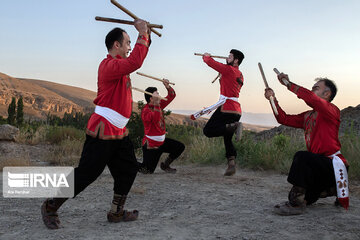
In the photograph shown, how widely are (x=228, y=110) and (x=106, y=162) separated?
10.2 feet

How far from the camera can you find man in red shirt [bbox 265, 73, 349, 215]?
3.47 m

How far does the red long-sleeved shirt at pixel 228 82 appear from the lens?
5801 mm

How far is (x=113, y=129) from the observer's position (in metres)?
3.16

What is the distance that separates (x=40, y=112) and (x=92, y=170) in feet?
185

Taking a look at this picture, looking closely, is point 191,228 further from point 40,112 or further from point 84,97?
A: point 84,97

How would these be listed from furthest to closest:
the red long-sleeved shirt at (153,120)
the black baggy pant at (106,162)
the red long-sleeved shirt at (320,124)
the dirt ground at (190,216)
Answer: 1. the red long-sleeved shirt at (153,120)
2. the red long-sleeved shirt at (320,124)
3. the black baggy pant at (106,162)
4. the dirt ground at (190,216)

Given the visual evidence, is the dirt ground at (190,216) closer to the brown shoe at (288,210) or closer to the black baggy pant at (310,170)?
the brown shoe at (288,210)

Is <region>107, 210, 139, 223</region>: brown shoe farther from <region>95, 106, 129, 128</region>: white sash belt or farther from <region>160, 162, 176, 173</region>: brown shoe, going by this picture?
<region>160, 162, 176, 173</region>: brown shoe

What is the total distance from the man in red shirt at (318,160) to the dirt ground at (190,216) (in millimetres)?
174

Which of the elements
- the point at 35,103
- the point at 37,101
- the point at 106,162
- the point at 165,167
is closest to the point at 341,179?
the point at 106,162

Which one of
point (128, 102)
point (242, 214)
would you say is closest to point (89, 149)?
point (128, 102)

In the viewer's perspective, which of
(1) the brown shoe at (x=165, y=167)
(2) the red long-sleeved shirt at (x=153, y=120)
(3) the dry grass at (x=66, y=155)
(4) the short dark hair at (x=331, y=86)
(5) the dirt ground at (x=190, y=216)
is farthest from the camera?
(3) the dry grass at (x=66, y=155)

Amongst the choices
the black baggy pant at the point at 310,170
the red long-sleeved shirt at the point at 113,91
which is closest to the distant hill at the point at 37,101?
the black baggy pant at the point at 310,170

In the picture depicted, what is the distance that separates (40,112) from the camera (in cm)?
5553
